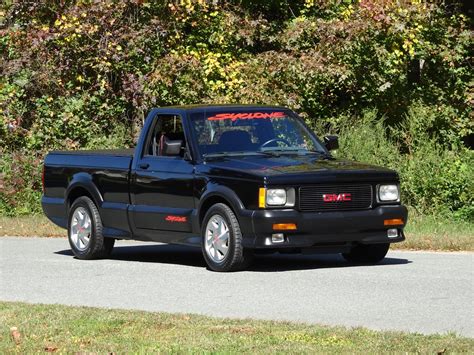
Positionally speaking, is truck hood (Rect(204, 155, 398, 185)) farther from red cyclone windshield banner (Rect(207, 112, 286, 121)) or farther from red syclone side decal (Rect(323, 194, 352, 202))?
red cyclone windshield banner (Rect(207, 112, 286, 121))

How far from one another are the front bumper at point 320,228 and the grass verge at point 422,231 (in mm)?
2684

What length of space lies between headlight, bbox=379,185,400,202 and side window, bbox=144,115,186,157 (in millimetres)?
2403

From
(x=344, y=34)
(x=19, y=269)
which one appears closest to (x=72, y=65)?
(x=344, y=34)

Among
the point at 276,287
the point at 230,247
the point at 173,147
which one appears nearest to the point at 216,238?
the point at 230,247

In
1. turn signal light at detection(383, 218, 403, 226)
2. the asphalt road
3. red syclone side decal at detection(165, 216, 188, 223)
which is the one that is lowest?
the asphalt road

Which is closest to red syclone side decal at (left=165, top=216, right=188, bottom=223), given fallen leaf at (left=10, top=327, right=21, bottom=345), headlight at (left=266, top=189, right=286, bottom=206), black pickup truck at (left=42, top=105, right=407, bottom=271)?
black pickup truck at (left=42, top=105, right=407, bottom=271)

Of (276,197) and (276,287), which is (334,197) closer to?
(276,197)

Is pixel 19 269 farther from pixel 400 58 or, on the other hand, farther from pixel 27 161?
pixel 400 58

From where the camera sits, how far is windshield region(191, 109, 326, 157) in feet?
49.6

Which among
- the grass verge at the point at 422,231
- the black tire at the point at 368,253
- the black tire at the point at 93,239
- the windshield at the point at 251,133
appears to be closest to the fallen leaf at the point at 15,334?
the windshield at the point at 251,133

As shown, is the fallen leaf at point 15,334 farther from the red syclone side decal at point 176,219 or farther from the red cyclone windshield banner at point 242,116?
the red cyclone windshield banner at point 242,116

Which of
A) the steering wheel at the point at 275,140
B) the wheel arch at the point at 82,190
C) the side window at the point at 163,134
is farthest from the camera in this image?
the wheel arch at the point at 82,190

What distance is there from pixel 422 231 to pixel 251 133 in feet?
14.5

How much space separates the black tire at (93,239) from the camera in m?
16.3
